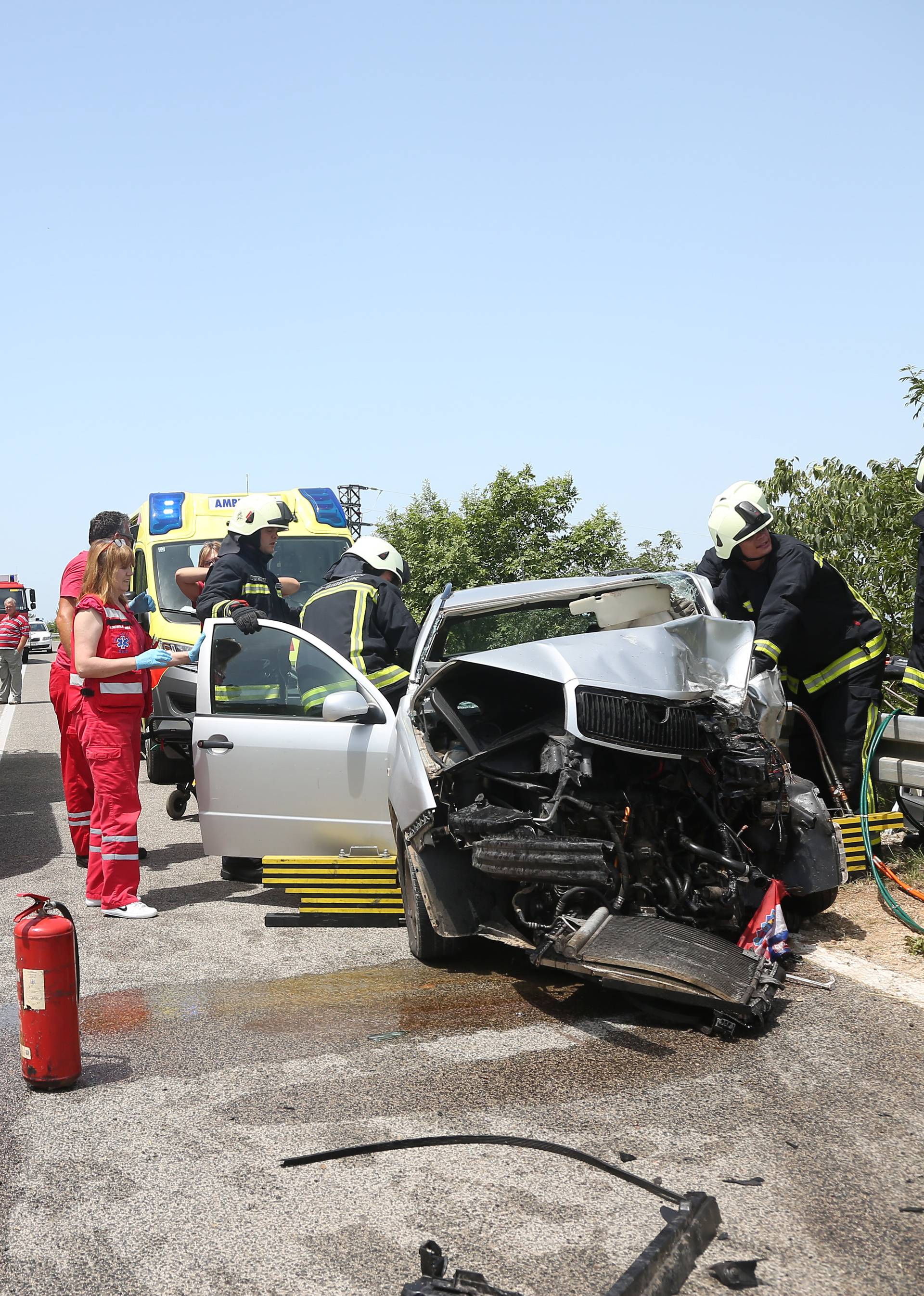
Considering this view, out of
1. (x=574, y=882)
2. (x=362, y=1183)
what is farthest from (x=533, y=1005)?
(x=362, y=1183)

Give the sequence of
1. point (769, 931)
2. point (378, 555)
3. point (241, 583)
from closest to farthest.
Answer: point (769, 931) < point (378, 555) < point (241, 583)

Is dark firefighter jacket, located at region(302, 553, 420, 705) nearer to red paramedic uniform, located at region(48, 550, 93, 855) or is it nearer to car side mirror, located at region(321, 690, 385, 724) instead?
car side mirror, located at region(321, 690, 385, 724)

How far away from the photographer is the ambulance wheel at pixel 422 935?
5.29 m

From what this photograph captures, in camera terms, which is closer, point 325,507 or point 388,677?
point 388,677

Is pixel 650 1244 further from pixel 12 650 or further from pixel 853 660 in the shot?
pixel 12 650

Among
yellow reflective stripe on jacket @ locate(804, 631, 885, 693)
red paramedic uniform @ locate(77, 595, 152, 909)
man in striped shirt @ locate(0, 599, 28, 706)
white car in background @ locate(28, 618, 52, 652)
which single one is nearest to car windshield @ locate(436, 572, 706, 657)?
yellow reflective stripe on jacket @ locate(804, 631, 885, 693)

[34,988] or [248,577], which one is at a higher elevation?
[248,577]

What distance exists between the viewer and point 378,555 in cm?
736

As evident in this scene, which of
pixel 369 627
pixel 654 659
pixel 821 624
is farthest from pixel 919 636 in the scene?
pixel 369 627

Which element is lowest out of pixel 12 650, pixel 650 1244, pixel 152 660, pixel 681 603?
pixel 650 1244

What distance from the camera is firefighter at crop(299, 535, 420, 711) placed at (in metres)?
6.80

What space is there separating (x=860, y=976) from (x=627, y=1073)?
1.54 m

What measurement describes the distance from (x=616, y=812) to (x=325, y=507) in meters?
8.42

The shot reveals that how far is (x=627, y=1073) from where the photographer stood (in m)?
3.98
